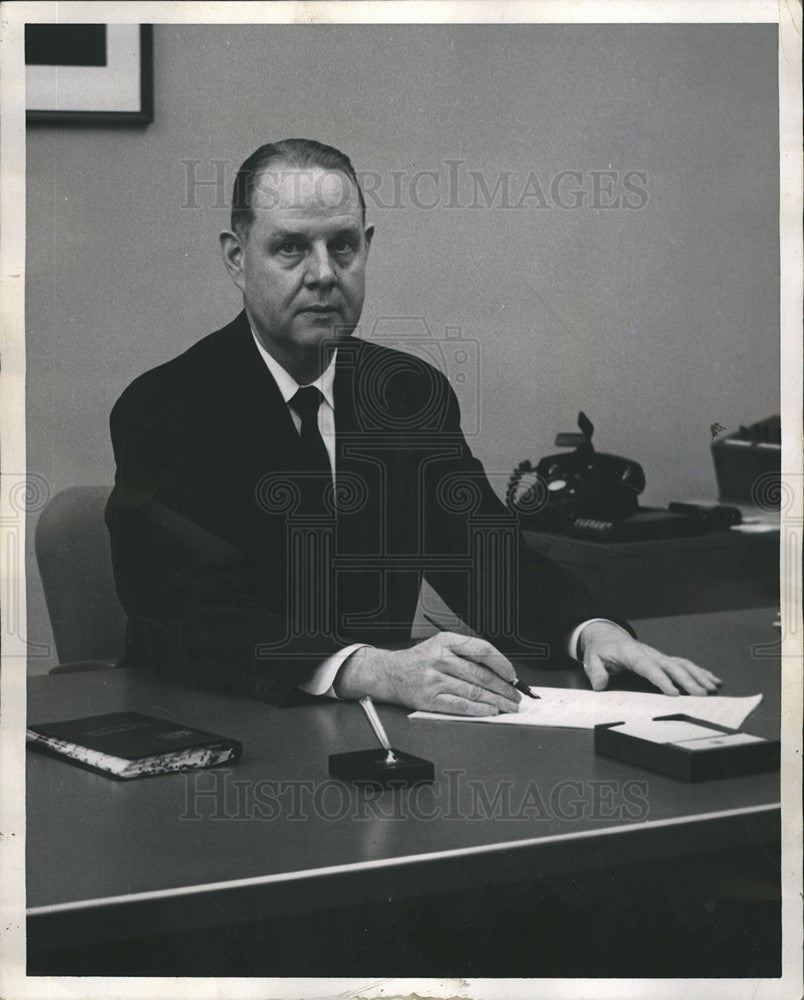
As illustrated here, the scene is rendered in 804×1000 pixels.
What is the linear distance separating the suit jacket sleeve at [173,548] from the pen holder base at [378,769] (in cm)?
30

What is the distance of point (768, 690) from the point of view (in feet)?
5.99

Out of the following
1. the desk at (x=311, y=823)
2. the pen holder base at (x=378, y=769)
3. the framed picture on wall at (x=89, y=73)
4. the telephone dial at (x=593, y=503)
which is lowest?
the desk at (x=311, y=823)

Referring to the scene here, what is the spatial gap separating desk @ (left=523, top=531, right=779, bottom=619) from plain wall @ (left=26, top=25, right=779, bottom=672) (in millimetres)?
119

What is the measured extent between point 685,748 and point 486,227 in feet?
2.94

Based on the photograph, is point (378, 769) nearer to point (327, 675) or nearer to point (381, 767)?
point (381, 767)

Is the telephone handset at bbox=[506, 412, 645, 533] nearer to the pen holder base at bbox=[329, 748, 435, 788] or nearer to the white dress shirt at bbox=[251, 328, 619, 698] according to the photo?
the white dress shirt at bbox=[251, 328, 619, 698]

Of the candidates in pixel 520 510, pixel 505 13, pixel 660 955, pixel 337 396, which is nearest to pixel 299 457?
pixel 337 396

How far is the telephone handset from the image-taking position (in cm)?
185

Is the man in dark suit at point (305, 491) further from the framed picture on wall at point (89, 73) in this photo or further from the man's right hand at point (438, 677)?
the framed picture on wall at point (89, 73)

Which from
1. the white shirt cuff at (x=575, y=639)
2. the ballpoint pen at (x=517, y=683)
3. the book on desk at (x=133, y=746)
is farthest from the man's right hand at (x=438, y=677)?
the book on desk at (x=133, y=746)

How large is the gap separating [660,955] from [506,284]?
110 cm

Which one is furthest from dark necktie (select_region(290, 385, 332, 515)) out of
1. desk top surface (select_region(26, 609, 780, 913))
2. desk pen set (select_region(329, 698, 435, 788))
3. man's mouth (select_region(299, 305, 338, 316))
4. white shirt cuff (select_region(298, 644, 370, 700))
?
desk pen set (select_region(329, 698, 435, 788))

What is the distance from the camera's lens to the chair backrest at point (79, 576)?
1.81 metres

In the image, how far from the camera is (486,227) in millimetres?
1842
